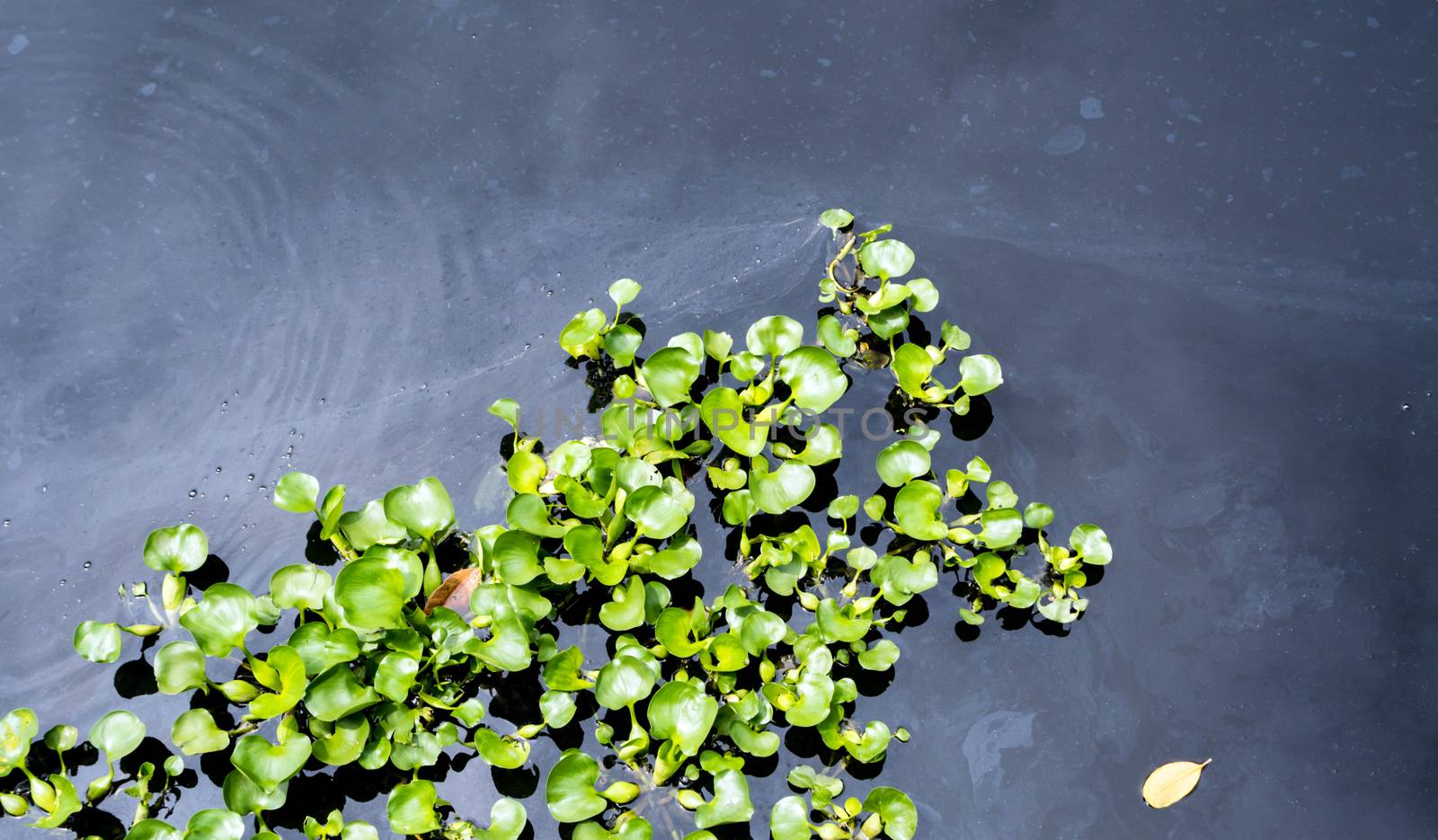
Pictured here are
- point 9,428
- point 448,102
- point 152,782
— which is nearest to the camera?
point 152,782

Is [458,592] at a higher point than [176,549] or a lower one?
lower

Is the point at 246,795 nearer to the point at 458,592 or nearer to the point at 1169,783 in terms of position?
the point at 458,592

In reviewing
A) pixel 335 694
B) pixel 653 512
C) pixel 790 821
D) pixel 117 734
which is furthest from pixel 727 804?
pixel 117 734

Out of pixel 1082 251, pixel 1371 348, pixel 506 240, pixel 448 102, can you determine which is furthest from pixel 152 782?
pixel 1371 348

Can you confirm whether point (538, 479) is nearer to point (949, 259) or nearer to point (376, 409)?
point (376, 409)

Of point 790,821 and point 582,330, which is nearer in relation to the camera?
point 790,821

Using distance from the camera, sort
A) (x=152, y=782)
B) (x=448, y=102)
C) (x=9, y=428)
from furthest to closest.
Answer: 1. (x=448, y=102)
2. (x=9, y=428)
3. (x=152, y=782)

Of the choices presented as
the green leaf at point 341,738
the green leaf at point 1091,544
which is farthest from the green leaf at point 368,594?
the green leaf at point 1091,544

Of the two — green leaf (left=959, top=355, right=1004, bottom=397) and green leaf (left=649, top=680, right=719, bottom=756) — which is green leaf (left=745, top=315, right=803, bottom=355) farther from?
green leaf (left=649, top=680, right=719, bottom=756)
